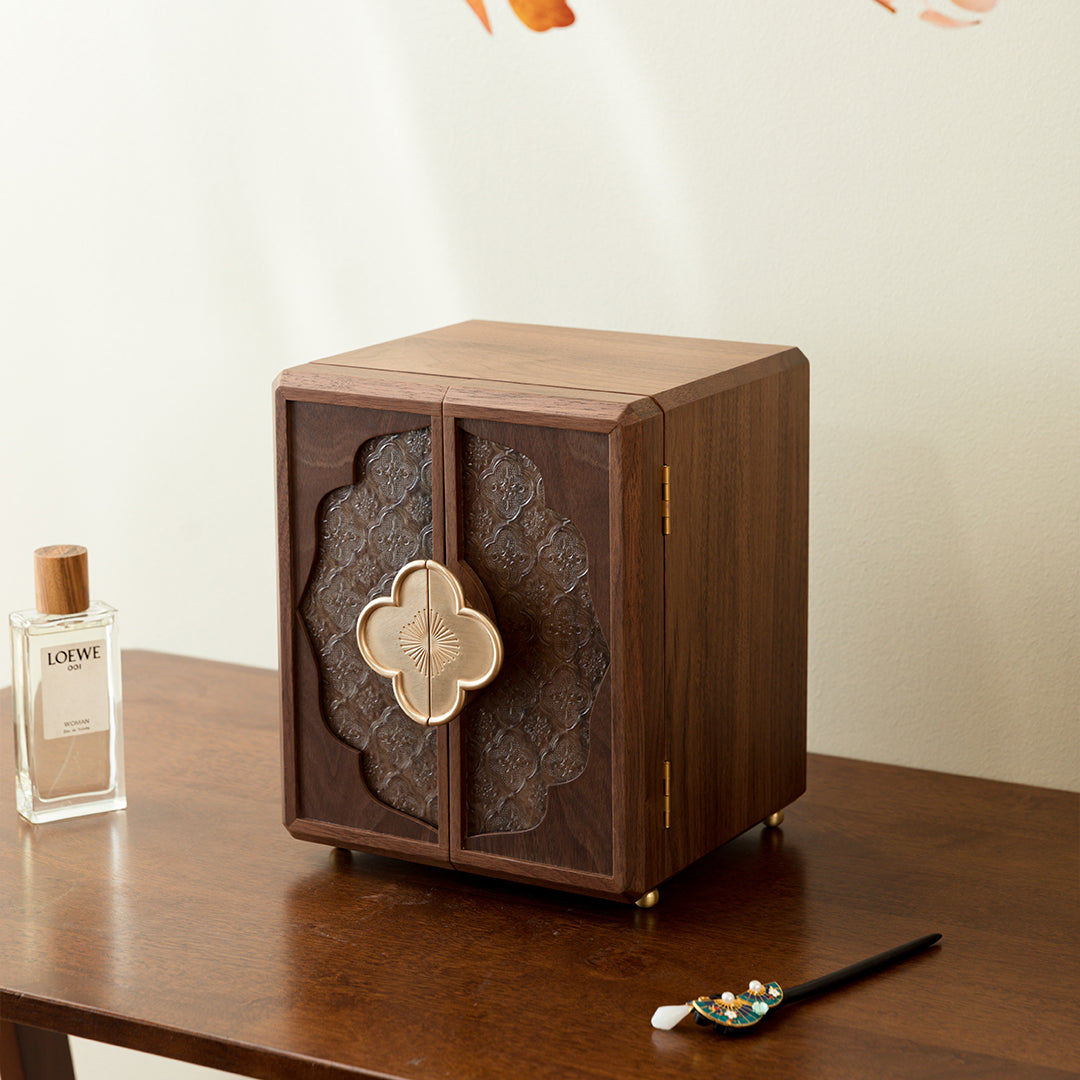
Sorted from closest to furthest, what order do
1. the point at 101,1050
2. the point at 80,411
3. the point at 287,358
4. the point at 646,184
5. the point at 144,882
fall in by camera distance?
the point at 144,882
the point at 646,184
the point at 287,358
the point at 80,411
the point at 101,1050

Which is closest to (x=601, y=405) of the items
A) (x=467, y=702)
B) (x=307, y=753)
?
(x=467, y=702)

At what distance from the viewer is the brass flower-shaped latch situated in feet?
3.04

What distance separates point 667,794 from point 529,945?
115 millimetres

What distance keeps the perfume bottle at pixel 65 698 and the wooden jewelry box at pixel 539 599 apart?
170 millimetres

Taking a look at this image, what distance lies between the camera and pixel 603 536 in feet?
2.93

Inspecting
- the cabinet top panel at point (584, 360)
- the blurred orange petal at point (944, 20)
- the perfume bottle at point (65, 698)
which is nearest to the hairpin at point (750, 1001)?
the cabinet top panel at point (584, 360)

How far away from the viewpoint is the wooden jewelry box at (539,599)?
901 mm

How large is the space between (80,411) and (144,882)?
674 mm

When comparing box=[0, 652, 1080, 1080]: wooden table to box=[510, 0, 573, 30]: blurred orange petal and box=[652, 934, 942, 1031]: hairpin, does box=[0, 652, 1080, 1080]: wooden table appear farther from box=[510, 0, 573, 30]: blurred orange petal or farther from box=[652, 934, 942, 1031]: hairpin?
box=[510, 0, 573, 30]: blurred orange petal

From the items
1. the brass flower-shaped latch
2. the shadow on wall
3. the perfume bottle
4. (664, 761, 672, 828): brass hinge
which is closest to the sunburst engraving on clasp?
the brass flower-shaped latch

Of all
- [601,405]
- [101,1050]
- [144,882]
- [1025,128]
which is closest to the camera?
[601,405]

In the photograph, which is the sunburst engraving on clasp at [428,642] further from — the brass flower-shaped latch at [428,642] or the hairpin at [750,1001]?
the hairpin at [750,1001]

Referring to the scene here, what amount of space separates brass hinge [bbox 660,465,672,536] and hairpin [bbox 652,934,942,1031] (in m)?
0.25

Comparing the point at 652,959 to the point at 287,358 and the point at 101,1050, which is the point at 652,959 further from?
the point at 101,1050
